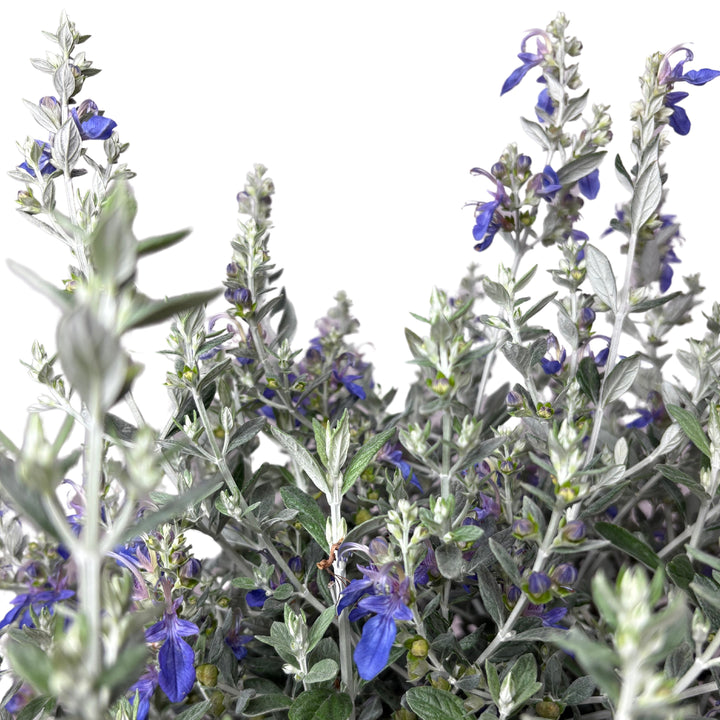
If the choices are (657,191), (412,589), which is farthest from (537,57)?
(412,589)

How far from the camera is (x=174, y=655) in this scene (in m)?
0.54

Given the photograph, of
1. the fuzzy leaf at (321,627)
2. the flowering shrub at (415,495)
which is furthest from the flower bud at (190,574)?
the fuzzy leaf at (321,627)

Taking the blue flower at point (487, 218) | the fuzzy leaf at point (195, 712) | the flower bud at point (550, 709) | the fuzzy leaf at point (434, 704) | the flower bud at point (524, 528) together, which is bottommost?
the flower bud at point (550, 709)

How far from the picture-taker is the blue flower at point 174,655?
53 centimetres

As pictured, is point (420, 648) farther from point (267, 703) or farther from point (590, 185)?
point (590, 185)

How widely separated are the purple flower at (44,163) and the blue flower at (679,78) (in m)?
0.50

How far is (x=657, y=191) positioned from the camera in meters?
0.61

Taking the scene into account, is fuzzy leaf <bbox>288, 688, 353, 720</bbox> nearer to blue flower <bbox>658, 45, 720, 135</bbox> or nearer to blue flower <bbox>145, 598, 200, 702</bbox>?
blue flower <bbox>145, 598, 200, 702</bbox>

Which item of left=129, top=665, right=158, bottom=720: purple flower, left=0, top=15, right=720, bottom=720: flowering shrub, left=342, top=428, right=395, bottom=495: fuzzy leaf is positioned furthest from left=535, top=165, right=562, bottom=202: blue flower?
left=129, top=665, right=158, bottom=720: purple flower

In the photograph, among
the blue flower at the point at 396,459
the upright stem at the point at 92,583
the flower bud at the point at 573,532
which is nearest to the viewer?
the upright stem at the point at 92,583

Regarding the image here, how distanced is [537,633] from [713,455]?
7.1 inches

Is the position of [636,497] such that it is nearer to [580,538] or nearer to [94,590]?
[580,538]

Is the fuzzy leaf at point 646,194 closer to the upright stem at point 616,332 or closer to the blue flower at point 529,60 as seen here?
the upright stem at point 616,332

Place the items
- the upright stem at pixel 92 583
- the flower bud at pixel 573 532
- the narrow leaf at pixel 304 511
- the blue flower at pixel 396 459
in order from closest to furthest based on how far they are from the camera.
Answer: the upright stem at pixel 92 583, the flower bud at pixel 573 532, the narrow leaf at pixel 304 511, the blue flower at pixel 396 459
